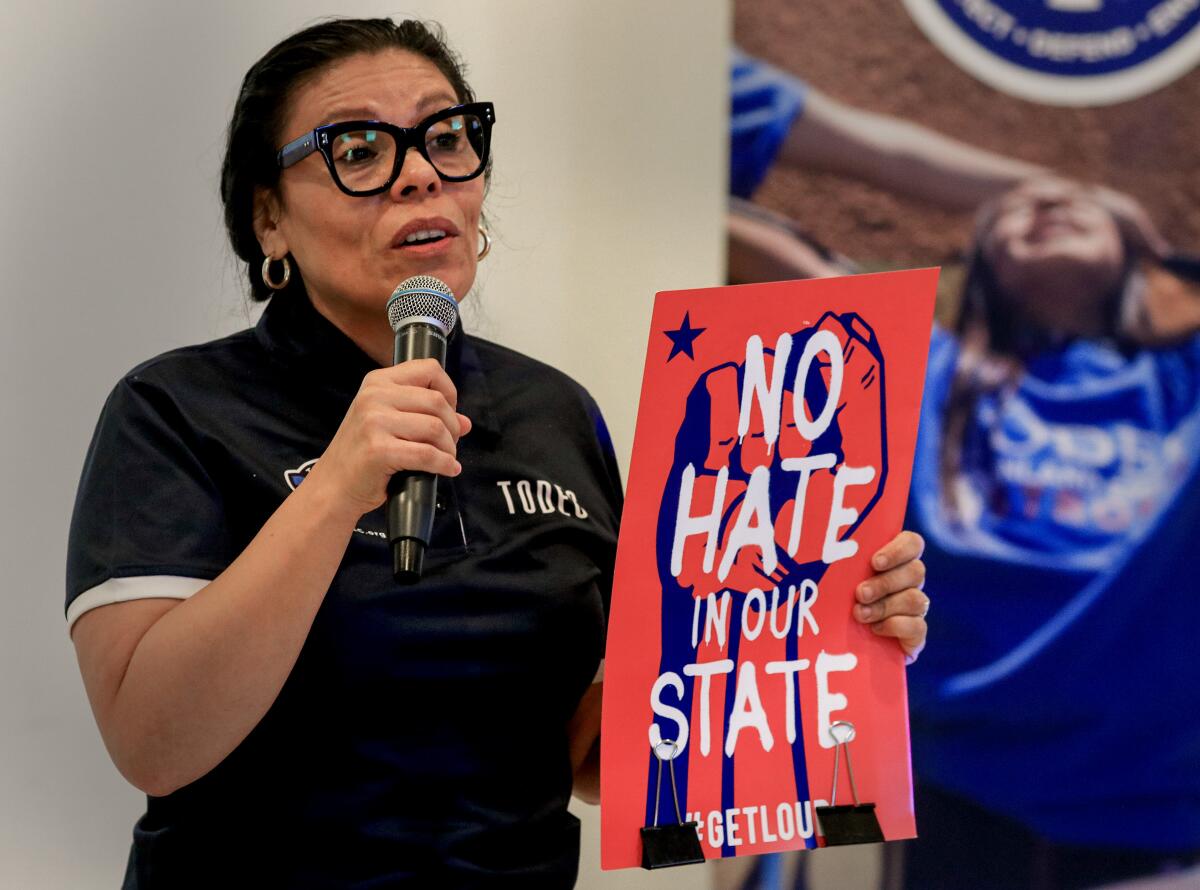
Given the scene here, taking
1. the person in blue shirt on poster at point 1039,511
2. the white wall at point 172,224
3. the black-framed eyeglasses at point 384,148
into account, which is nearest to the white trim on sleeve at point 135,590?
the black-framed eyeglasses at point 384,148

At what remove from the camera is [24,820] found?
1400 millimetres

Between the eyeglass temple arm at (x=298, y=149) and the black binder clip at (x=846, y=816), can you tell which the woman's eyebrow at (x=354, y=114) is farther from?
the black binder clip at (x=846, y=816)

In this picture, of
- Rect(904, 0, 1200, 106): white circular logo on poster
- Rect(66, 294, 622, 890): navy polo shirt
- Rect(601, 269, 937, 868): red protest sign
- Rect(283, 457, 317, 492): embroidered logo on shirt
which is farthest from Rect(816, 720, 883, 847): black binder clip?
Rect(904, 0, 1200, 106): white circular logo on poster

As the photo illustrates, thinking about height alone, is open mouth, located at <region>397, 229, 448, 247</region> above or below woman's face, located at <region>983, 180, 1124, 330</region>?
below

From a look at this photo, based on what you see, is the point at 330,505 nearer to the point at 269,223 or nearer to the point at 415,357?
the point at 415,357

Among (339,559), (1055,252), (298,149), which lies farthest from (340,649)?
(1055,252)

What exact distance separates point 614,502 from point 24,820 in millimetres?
766

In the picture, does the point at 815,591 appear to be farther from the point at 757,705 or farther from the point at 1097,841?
the point at 1097,841

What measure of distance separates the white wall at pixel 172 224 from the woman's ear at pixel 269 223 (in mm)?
276

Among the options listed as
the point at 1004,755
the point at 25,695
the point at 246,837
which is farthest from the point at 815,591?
the point at 25,695

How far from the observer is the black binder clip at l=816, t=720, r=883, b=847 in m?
1.03

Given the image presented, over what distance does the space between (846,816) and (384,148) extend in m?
0.72

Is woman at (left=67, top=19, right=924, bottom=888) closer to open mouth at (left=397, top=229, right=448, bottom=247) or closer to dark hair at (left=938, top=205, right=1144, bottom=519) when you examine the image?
open mouth at (left=397, top=229, right=448, bottom=247)

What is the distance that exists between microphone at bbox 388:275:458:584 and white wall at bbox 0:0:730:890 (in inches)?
21.3
